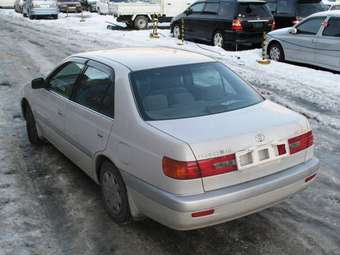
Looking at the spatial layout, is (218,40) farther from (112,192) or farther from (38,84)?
(112,192)

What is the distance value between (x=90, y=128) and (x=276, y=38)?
10100 mm

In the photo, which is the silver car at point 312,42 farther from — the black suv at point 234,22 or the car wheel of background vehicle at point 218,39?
the car wheel of background vehicle at point 218,39

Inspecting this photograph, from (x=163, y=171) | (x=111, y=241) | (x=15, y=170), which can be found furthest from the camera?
(x=15, y=170)

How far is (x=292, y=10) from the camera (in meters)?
17.2

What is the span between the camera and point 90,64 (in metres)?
4.90

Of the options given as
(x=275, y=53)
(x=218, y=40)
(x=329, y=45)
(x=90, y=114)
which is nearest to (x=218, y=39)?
(x=218, y=40)

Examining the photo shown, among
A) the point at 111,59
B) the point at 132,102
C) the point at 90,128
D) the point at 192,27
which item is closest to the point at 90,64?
the point at 111,59

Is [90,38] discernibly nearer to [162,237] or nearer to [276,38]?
[276,38]

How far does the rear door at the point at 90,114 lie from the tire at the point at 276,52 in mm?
9521

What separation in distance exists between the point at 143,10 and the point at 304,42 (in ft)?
40.1

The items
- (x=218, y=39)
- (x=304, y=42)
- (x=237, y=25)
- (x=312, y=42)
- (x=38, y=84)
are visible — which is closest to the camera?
(x=38, y=84)

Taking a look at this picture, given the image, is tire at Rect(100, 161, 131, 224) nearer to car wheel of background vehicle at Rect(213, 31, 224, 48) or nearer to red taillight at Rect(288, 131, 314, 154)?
red taillight at Rect(288, 131, 314, 154)

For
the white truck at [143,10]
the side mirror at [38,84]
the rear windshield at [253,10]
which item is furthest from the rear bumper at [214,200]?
the white truck at [143,10]

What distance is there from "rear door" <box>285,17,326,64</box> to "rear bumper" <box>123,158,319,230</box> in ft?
29.9
